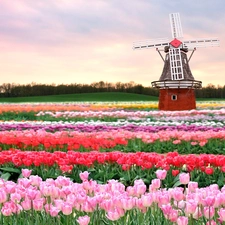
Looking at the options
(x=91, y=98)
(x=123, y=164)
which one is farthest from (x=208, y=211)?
(x=91, y=98)

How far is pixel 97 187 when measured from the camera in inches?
Result: 149

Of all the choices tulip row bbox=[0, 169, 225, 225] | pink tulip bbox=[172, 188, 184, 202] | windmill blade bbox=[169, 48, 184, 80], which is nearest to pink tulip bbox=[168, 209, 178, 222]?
tulip row bbox=[0, 169, 225, 225]

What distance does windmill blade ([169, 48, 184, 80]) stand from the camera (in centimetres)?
2612

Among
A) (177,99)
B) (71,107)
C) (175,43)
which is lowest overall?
(71,107)

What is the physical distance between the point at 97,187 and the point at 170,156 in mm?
2658

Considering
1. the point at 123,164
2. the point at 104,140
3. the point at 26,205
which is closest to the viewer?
the point at 26,205

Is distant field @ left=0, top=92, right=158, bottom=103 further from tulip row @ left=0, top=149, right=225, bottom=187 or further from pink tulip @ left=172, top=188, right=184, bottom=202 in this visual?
pink tulip @ left=172, top=188, right=184, bottom=202

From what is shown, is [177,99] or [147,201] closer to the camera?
[147,201]

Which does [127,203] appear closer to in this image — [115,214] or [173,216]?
[115,214]

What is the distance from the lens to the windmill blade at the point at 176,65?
1029 inches

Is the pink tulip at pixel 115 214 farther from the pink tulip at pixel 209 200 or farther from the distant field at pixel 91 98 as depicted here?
the distant field at pixel 91 98

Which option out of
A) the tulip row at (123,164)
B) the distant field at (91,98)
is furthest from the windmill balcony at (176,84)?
the distant field at (91,98)

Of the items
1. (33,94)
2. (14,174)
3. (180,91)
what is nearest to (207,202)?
(14,174)

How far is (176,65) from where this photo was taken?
1035 inches
